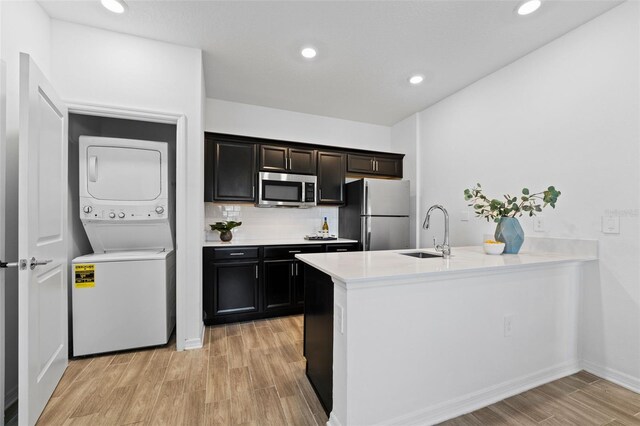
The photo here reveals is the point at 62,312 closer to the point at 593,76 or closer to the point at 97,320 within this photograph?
the point at 97,320

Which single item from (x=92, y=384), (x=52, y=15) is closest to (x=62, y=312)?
(x=92, y=384)

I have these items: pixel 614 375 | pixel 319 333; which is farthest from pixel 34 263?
pixel 614 375

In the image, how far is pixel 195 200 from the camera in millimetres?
2479

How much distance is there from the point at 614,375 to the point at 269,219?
3595 millimetres

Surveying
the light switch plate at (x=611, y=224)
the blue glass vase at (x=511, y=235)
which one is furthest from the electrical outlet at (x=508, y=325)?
A: the light switch plate at (x=611, y=224)

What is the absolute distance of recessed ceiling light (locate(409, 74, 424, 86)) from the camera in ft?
9.63

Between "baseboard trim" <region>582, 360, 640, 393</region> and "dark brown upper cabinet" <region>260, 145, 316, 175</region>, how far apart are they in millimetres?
3249

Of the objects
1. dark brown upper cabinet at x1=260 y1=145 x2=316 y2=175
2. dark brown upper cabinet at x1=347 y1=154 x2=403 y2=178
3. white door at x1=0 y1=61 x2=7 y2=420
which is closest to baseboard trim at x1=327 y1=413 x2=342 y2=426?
white door at x1=0 y1=61 x2=7 y2=420

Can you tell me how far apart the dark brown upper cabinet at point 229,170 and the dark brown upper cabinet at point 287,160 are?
0.15m

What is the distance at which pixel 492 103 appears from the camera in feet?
9.39

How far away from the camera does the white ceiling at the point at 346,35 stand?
199 centimetres

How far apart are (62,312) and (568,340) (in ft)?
12.5

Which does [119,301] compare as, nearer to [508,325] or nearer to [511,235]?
[508,325]

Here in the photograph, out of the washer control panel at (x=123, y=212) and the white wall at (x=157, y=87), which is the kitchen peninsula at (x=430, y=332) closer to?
the white wall at (x=157, y=87)
